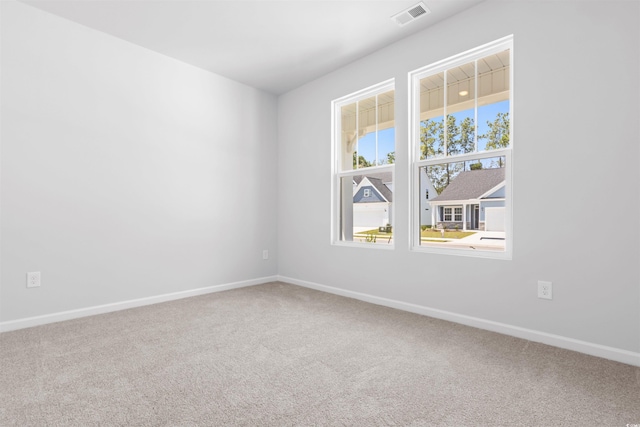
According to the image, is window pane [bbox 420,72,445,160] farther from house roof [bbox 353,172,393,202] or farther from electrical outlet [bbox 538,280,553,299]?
electrical outlet [bbox 538,280,553,299]

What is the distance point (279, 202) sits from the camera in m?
4.63

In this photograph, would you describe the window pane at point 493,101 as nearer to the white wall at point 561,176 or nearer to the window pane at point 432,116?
the white wall at point 561,176

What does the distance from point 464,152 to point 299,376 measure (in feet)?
7.43

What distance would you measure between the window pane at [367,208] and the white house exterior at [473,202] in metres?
0.54

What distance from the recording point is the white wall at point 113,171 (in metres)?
2.68

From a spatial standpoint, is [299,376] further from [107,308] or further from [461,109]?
[461,109]

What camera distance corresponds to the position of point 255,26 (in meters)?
2.99

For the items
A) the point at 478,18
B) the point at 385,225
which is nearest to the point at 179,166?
the point at 385,225

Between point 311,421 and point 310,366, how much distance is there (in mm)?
531

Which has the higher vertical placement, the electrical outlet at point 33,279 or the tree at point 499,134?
the tree at point 499,134

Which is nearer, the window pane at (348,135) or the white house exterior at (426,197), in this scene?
the white house exterior at (426,197)

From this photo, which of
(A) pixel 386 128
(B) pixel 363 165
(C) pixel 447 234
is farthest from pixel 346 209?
(C) pixel 447 234

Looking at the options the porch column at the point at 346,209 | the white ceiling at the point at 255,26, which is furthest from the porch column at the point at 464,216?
the white ceiling at the point at 255,26

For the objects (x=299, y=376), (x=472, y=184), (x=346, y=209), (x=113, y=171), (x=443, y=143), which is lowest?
(x=299, y=376)
